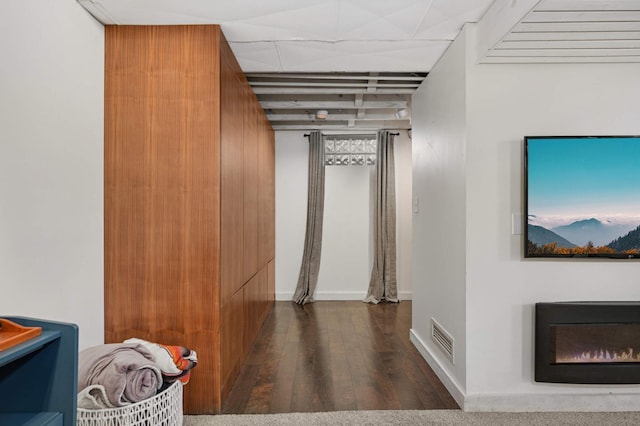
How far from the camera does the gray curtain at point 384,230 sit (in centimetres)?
583

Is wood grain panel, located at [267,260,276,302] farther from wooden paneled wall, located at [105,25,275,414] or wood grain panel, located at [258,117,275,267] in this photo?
wooden paneled wall, located at [105,25,275,414]

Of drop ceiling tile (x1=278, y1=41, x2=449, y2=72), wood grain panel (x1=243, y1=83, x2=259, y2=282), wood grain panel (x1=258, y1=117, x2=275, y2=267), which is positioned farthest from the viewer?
wood grain panel (x1=258, y1=117, x2=275, y2=267)

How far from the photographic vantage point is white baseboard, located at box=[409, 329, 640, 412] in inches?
101

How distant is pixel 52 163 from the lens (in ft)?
6.56

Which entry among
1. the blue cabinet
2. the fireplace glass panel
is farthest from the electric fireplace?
the blue cabinet

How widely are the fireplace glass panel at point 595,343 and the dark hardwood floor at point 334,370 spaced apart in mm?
763

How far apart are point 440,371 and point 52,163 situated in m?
2.81

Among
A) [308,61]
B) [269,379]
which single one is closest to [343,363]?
[269,379]

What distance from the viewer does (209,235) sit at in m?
2.54

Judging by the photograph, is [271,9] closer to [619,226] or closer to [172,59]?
[172,59]

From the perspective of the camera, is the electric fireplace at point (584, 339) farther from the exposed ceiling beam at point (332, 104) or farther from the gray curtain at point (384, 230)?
the gray curtain at point (384, 230)

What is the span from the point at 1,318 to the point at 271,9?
1986 millimetres

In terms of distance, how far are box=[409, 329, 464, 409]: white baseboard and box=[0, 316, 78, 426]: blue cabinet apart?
2.19 meters

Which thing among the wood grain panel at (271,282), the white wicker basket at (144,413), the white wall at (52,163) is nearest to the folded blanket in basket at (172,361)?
the white wicker basket at (144,413)
